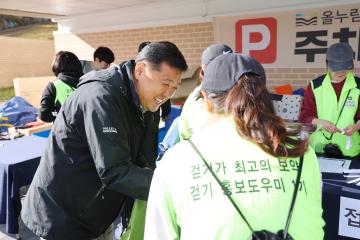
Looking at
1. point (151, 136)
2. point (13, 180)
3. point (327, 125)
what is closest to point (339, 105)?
point (327, 125)

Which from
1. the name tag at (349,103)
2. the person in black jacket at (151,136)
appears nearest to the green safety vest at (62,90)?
the person in black jacket at (151,136)

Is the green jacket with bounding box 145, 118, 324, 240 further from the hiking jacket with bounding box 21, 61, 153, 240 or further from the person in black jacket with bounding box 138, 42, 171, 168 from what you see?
the person in black jacket with bounding box 138, 42, 171, 168

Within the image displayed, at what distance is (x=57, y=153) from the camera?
1.45 meters

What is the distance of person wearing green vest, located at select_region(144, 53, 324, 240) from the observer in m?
0.87

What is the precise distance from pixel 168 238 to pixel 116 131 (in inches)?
19.9

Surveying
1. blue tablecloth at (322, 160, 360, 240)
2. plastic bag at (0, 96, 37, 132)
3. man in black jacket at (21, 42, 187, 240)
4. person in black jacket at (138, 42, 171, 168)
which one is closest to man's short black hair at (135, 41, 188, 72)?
man in black jacket at (21, 42, 187, 240)

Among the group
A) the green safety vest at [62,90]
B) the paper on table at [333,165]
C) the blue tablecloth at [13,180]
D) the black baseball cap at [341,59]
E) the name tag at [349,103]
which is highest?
the black baseball cap at [341,59]

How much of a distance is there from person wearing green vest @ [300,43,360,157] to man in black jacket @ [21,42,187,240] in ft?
5.61

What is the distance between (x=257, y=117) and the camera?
908 mm

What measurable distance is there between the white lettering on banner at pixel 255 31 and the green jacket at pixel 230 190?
4.02m

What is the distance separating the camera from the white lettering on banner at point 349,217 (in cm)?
196

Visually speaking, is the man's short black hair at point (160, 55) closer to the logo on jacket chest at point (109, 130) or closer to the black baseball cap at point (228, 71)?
the logo on jacket chest at point (109, 130)

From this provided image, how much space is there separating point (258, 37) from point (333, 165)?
112 inches

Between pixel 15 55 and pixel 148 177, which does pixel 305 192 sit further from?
pixel 15 55
